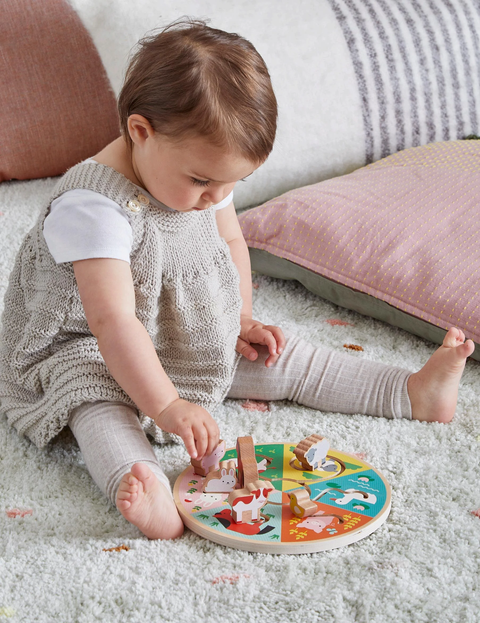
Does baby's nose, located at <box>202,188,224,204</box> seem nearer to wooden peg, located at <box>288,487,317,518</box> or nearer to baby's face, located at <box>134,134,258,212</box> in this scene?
baby's face, located at <box>134,134,258,212</box>

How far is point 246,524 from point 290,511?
0.17ft

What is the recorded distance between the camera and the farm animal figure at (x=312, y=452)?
0.80m

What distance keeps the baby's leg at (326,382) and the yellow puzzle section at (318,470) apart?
122 millimetres

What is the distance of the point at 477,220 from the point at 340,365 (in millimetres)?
383

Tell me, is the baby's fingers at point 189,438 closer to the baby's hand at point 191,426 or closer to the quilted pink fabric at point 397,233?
the baby's hand at point 191,426

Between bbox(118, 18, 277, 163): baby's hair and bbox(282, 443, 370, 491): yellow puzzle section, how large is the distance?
0.35 metres

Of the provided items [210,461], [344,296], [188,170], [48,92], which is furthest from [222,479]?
[48,92]

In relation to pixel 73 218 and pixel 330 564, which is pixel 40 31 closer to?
pixel 73 218

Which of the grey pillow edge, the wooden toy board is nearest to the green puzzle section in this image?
the wooden toy board

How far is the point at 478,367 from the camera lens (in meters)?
1.05

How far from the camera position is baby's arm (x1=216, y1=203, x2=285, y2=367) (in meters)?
0.99

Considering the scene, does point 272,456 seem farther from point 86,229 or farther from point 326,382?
point 86,229

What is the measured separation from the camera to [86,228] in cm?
79

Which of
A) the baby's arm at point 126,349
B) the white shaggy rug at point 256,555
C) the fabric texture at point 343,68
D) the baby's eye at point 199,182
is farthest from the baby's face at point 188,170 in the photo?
the fabric texture at point 343,68
